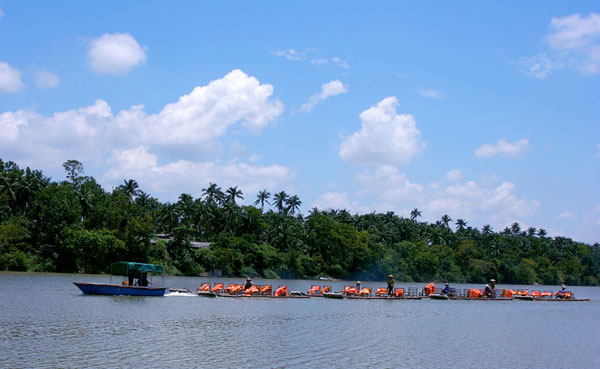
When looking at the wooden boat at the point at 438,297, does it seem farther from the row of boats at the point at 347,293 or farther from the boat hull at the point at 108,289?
the boat hull at the point at 108,289

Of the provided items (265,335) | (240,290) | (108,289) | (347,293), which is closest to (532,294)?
(347,293)

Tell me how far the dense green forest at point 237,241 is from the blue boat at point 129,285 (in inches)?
1558

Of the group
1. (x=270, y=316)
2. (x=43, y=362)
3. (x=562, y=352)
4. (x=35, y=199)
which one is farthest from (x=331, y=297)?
(x=35, y=199)

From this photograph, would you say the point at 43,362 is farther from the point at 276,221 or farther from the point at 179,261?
the point at 276,221

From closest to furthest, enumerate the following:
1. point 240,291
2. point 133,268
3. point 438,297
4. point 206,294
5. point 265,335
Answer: point 265,335, point 133,268, point 206,294, point 240,291, point 438,297

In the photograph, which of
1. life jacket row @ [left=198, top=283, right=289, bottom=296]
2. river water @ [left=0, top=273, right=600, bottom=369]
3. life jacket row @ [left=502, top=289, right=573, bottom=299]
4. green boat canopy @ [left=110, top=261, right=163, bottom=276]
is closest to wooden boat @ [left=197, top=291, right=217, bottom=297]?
life jacket row @ [left=198, top=283, right=289, bottom=296]

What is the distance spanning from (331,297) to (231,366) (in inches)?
1593

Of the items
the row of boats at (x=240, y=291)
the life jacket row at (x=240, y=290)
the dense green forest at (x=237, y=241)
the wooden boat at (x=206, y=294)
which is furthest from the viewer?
the dense green forest at (x=237, y=241)

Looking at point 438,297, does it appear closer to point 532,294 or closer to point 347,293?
point 347,293

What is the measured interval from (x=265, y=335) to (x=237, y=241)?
83246 millimetres

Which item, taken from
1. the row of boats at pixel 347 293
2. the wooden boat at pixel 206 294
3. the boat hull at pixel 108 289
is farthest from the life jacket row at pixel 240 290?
the boat hull at pixel 108 289

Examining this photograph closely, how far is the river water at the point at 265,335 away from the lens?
25.5 metres

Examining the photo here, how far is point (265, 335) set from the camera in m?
33.3

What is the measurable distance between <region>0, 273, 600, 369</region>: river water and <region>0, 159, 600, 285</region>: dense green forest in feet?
135
